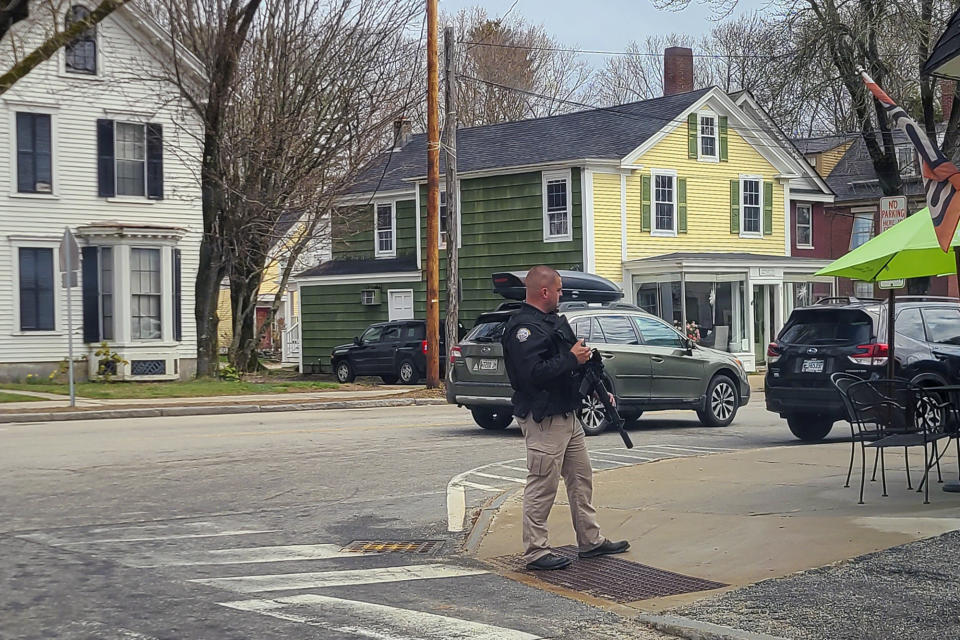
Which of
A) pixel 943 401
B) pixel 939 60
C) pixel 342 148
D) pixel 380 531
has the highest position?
pixel 342 148

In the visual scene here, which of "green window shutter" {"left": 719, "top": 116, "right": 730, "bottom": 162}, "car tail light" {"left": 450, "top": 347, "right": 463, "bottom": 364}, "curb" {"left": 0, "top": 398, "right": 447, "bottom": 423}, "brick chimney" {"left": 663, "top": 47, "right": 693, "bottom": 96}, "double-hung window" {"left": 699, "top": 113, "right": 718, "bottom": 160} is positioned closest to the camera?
"car tail light" {"left": 450, "top": 347, "right": 463, "bottom": 364}

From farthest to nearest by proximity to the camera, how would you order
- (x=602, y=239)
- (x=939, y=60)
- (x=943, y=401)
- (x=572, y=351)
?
(x=602, y=239)
(x=943, y=401)
(x=939, y=60)
(x=572, y=351)

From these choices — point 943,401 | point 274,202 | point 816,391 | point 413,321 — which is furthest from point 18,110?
point 943,401

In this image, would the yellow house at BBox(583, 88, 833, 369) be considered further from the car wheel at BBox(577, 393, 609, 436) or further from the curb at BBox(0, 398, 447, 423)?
the car wheel at BBox(577, 393, 609, 436)

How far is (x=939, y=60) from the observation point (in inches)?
354

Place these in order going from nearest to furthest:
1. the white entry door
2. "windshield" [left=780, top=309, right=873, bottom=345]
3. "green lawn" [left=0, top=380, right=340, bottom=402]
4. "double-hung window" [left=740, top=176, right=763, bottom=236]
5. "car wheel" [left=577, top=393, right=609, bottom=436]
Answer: "windshield" [left=780, top=309, right=873, bottom=345]
"car wheel" [left=577, top=393, right=609, bottom=436]
"green lawn" [left=0, top=380, right=340, bottom=402]
the white entry door
"double-hung window" [left=740, top=176, right=763, bottom=236]

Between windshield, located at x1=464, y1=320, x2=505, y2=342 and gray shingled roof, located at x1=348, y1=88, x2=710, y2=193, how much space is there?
666 inches

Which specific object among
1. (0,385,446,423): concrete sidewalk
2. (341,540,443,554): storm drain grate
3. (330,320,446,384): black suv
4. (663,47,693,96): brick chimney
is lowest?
(341,540,443,554): storm drain grate

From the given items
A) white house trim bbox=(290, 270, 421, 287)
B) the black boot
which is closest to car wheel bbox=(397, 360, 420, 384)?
white house trim bbox=(290, 270, 421, 287)

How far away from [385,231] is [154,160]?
34.1ft

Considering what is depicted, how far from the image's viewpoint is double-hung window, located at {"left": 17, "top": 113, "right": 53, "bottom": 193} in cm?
2769

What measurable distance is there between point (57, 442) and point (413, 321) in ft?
55.5

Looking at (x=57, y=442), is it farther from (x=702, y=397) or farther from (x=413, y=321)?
(x=413, y=321)

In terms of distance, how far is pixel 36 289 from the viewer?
27984 mm
